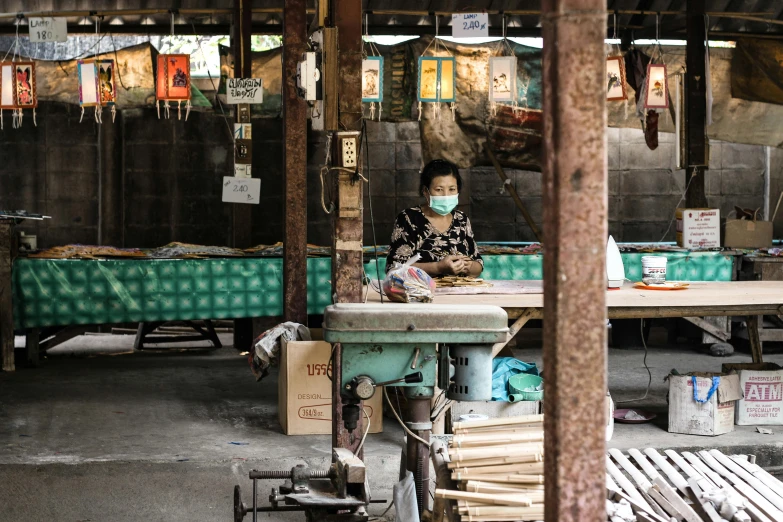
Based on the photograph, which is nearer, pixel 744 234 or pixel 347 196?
pixel 347 196

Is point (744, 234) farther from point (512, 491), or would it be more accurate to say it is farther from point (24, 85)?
point (24, 85)

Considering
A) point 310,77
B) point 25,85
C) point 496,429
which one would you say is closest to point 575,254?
point 496,429

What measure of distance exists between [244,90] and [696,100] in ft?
15.8

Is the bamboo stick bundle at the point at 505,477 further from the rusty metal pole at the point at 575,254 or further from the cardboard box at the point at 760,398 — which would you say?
the cardboard box at the point at 760,398

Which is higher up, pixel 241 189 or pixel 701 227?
pixel 241 189

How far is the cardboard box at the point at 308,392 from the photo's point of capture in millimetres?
6426

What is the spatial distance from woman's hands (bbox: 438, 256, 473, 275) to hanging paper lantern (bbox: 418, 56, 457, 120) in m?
3.25

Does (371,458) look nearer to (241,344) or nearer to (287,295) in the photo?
(287,295)

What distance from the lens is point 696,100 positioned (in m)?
10.2

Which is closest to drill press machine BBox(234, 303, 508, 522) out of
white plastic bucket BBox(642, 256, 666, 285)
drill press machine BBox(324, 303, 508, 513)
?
drill press machine BBox(324, 303, 508, 513)

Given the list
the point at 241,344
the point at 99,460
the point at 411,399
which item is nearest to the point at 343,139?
the point at 411,399

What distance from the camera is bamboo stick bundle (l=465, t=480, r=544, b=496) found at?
13.2 ft

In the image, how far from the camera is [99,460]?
577cm

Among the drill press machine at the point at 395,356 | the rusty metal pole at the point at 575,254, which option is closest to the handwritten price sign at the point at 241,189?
the drill press machine at the point at 395,356
